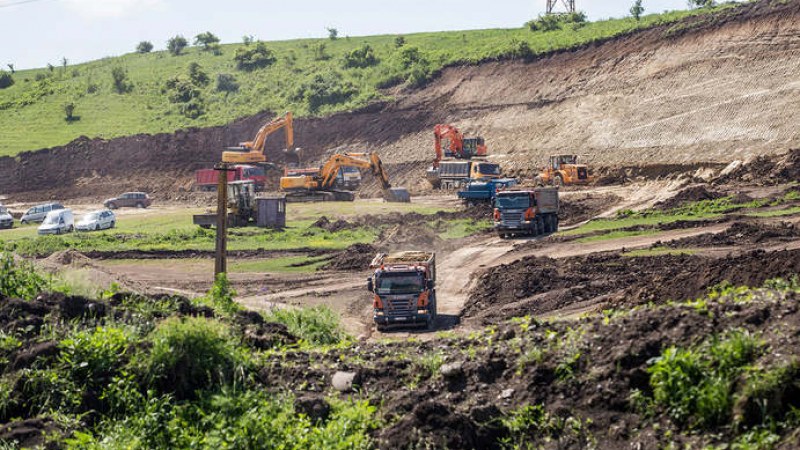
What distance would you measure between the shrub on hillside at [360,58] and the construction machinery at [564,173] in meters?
46.3

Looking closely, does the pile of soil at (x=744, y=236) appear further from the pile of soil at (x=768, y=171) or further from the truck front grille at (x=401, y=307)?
the pile of soil at (x=768, y=171)

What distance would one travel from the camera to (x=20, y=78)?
131250 mm

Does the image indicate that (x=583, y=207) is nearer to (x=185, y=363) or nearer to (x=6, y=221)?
(x=6, y=221)

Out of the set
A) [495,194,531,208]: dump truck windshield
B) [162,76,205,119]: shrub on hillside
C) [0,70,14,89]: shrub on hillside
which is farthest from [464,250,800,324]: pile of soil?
[0,70,14,89]: shrub on hillside

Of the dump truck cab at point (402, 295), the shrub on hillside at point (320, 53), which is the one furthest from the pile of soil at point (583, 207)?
the shrub on hillside at point (320, 53)

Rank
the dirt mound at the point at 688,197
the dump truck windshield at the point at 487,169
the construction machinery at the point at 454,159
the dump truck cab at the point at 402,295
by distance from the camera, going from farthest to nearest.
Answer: the construction machinery at the point at 454,159 → the dump truck windshield at the point at 487,169 → the dirt mound at the point at 688,197 → the dump truck cab at the point at 402,295

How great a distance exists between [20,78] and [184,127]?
150 feet

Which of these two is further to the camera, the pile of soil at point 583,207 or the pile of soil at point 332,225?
the pile of soil at point 332,225

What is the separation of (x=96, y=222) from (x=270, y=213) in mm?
11847

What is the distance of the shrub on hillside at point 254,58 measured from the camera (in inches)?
4688

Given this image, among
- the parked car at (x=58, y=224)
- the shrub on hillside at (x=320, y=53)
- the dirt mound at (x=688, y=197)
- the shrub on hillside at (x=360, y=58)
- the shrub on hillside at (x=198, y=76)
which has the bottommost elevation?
the parked car at (x=58, y=224)

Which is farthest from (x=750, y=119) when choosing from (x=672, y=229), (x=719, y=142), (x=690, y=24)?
(x=672, y=229)

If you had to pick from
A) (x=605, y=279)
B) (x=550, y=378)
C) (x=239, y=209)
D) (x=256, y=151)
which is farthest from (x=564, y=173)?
(x=550, y=378)

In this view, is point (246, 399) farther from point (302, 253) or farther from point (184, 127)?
point (184, 127)
